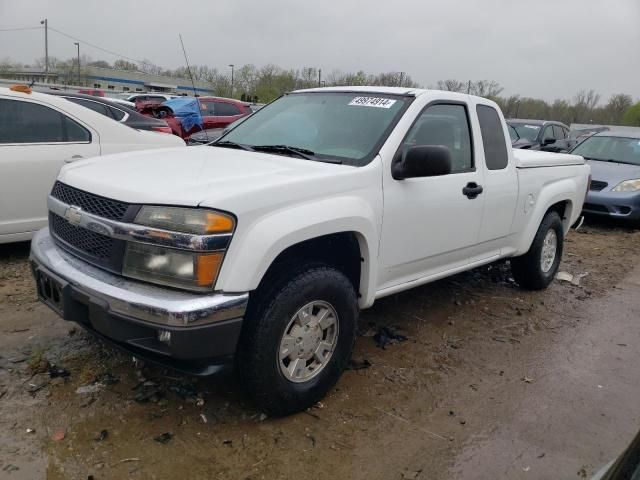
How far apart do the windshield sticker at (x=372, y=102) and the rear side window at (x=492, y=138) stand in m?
0.96

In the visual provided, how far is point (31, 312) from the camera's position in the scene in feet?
13.6

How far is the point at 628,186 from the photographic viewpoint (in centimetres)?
878

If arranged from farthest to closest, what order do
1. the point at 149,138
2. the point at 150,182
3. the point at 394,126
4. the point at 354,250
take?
the point at 149,138, the point at 394,126, the point at 354,250, the point at 150,182

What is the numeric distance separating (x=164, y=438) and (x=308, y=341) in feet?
2.84

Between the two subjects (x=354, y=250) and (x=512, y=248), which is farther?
(x=512, y=248)

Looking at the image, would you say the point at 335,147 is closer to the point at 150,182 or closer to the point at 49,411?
the point at 150,182

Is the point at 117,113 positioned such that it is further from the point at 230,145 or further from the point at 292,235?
the point at 292,235

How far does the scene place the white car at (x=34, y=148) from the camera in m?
4.92

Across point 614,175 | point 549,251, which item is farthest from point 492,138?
point 614,175

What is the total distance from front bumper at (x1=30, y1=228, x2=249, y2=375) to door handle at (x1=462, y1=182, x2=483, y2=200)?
80.1 inches

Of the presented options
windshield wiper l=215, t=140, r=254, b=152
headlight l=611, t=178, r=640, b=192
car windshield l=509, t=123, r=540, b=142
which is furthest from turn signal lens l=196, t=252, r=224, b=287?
car windshield l=509, t=123, r=540, b=142

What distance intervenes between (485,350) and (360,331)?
933mm

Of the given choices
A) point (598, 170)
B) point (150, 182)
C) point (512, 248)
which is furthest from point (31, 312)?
point (598, 170)

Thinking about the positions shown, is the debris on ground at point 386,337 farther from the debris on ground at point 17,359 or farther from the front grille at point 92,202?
the debris on ground at point 17,359
